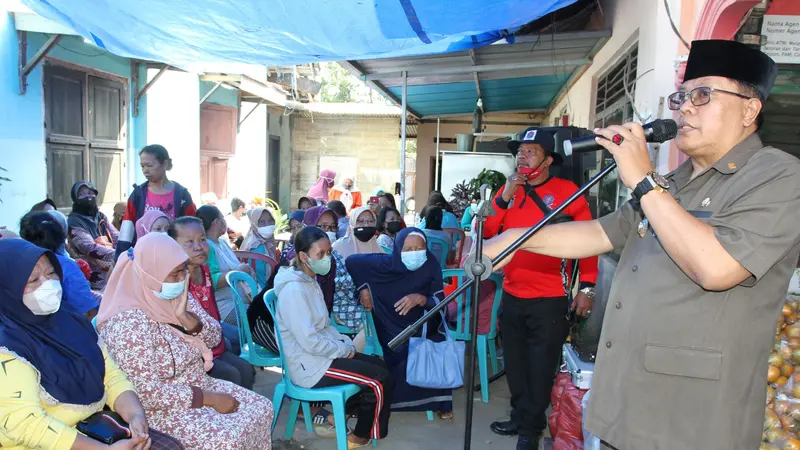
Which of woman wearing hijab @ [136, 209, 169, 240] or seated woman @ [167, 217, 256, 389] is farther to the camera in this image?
woman wearing hijab @ [136, 209, 169, 240]

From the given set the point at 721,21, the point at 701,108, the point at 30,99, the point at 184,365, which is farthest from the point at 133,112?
the point at 701,108

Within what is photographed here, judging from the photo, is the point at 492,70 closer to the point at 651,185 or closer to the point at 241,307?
the point at 241,307

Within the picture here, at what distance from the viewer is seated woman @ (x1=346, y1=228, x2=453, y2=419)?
3.97 meters

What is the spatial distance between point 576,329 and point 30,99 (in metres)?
6.18

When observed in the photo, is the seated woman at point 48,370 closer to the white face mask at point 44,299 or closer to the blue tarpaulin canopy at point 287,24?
the white face mask at point 44,299

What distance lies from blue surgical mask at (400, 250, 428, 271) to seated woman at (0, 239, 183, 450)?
2022mm

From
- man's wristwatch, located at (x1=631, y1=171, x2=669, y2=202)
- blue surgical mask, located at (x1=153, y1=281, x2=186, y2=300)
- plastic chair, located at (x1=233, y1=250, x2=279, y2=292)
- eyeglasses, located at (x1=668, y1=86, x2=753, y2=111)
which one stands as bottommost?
plastic chair, located at (x1=233, y1=250, x2=279, y2=292)

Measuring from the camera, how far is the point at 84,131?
23.9 ft

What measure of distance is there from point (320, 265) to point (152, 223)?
1537 millimetres

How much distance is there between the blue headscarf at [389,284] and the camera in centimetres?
407

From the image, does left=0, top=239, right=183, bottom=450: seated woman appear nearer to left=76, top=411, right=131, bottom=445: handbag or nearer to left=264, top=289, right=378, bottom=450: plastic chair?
left=76, top=411, right=131, bottom=445: handbag

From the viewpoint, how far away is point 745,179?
144cm

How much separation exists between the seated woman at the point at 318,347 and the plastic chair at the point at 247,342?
394 mm

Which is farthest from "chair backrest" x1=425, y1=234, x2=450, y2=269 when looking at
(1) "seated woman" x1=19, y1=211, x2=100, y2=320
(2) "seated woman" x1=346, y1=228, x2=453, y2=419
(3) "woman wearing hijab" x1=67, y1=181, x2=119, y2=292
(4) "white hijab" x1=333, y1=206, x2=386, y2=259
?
(1) "seated woman" x1=19, y1=211, x2=100, y2=320
